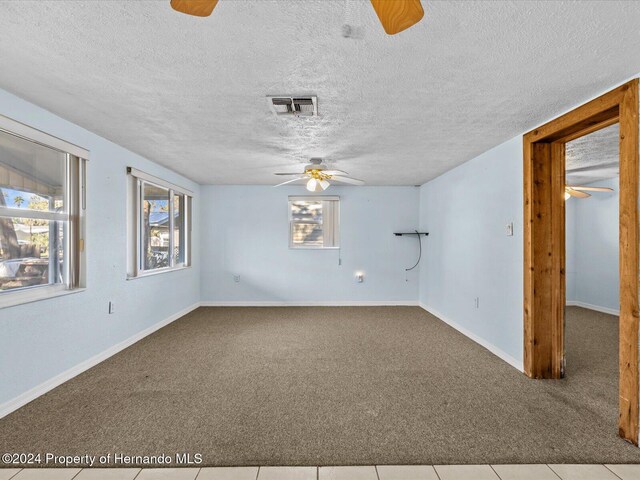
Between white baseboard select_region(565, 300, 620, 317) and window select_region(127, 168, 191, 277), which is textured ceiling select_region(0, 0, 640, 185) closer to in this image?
window select_region(127, 168, 191, 277)

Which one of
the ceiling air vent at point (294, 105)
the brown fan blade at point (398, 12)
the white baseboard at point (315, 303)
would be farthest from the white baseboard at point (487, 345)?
the brown fan blade at point (398, 12)

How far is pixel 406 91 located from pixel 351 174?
2754mm

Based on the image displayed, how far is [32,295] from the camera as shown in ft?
8.02

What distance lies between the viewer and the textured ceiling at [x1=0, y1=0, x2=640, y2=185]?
140cm

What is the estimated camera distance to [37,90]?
2.16 m

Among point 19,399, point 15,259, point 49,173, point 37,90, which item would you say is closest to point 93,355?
point 19,399

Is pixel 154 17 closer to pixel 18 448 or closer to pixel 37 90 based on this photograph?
pixel 37 90

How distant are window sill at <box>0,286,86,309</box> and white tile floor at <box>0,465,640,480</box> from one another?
1118mm

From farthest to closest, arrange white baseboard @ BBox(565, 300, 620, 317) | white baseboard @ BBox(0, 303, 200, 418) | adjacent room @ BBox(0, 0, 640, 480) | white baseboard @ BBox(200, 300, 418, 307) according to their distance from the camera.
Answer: white baseboard @ BBox(200, 300, 418, 307) → white baseboard @ BBox(565, 300, 620, 317) → white baseboard @ BBox(0, 303, 200, 418) → adjacent room @ BBox(0, 0, 640, 480)

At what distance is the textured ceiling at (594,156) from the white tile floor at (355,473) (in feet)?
9.36

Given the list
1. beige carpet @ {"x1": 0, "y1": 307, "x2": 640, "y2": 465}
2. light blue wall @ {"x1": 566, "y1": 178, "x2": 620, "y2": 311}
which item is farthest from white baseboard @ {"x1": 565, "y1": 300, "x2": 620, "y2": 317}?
beige carpet @ {"x1": 0, "y1": 307, "x2": 640, "y2": 465}

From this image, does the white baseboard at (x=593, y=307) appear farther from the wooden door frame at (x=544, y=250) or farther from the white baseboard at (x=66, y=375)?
the white baseboard at (x=66, y=375)

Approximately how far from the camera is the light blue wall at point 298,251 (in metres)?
5.78

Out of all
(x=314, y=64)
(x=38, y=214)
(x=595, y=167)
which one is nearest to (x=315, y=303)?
(x=38, y=214)
